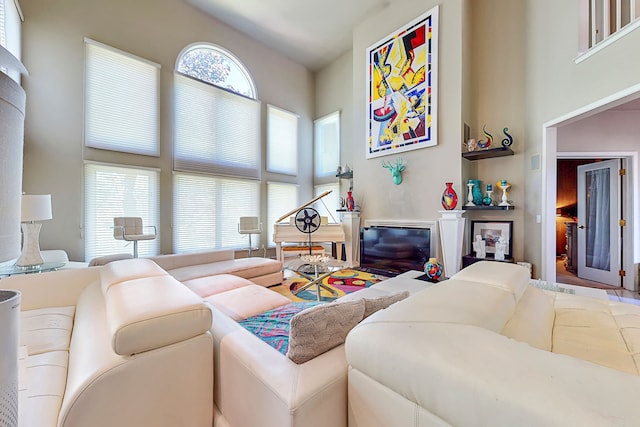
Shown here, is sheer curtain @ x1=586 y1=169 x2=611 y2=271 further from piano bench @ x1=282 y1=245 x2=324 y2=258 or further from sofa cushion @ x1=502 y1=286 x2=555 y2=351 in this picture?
piano bench @ x1=282 y1=245 x2=324 y2=258

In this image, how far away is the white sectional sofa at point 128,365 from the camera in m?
0.91

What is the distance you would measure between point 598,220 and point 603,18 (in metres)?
2.99

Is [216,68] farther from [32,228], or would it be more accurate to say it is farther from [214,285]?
[214,285]

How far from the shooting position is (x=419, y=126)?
14.2 feet

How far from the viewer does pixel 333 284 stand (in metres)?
3.84

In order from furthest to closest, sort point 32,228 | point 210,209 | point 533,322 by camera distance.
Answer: point 210,209 < point 32,228 < point 533,322

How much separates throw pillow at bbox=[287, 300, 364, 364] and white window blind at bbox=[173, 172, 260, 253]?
4511mm

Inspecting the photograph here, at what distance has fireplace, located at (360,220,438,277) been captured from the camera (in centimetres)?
416

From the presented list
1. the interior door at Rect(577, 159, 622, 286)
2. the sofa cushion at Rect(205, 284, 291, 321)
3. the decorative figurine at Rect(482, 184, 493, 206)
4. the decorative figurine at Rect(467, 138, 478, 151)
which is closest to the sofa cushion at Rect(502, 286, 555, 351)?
the sofa cushion at Rect(205, 284, 291, 321)

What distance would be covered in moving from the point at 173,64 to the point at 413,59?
4222 millimetres

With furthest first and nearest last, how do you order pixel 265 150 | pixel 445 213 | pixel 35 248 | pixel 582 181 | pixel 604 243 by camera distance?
pixel 265 150, pixel 582 181, pixel 604 243, pixel 445 213, pixel 35 248

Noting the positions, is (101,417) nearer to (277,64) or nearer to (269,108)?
(269,108)

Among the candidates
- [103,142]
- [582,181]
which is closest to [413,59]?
[582,181]

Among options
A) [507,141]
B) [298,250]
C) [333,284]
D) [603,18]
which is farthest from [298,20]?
[333,284]
